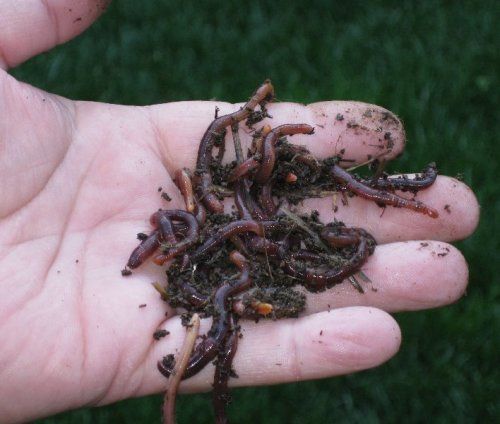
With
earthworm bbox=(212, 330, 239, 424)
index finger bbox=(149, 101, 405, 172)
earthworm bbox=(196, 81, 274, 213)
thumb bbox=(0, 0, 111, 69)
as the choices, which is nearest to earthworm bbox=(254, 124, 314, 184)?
index finger bbox=(149, 101, 405, 172)

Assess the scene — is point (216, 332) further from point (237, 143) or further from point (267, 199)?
point (237, 143)

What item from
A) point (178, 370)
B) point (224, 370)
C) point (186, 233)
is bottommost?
point (224, 370)

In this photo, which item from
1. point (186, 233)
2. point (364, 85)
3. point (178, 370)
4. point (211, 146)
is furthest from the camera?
point (364, 85)

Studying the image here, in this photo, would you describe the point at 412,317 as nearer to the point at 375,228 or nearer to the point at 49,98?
the point at 375,228

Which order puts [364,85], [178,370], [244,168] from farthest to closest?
[364,85] < [244,168] < [178,370]

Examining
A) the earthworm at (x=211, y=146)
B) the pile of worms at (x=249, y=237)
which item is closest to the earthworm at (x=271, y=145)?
the pile of worms at (x=249, y=237)

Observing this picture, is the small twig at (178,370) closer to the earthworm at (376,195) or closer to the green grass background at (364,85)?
the green grass background at (364,85)

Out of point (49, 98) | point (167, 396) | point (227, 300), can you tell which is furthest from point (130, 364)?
point (49, 98)

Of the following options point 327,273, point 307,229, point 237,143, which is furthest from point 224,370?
point 237,143
